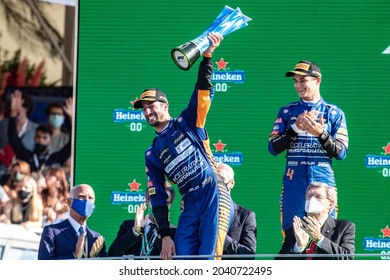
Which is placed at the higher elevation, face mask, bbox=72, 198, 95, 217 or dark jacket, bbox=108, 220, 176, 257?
face mask, bbox=72, 198, 95, 217

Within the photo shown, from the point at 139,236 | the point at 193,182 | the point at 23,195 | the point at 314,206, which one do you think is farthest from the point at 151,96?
the point at 23,195

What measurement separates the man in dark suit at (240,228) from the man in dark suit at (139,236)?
461 mm

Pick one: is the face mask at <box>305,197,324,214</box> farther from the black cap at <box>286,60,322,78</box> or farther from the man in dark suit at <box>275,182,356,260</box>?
the black cap at <box>286,60,322,78</box>

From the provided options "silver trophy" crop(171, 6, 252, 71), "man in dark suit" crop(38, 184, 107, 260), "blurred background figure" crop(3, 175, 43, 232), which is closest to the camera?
"silver trophy" crop(171, 6, 252, 71)

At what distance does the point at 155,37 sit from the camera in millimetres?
10109

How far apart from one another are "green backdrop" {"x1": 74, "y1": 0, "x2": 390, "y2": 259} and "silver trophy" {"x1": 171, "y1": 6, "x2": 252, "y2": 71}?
136 mm

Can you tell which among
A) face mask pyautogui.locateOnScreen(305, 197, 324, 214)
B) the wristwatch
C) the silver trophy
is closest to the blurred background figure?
the silver trophy

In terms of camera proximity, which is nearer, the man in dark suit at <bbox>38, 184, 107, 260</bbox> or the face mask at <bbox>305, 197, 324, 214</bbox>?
the face mask at <bbox>305, 197, 324, 214</bbox>

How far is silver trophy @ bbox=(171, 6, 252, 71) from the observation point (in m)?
9.40

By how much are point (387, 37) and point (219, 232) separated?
6.99 feet

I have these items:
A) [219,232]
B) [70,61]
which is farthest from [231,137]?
[70,61]

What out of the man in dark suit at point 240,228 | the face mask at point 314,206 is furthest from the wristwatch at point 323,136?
the man in dark suit at point 240,228

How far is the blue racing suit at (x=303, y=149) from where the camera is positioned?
32.0ft
